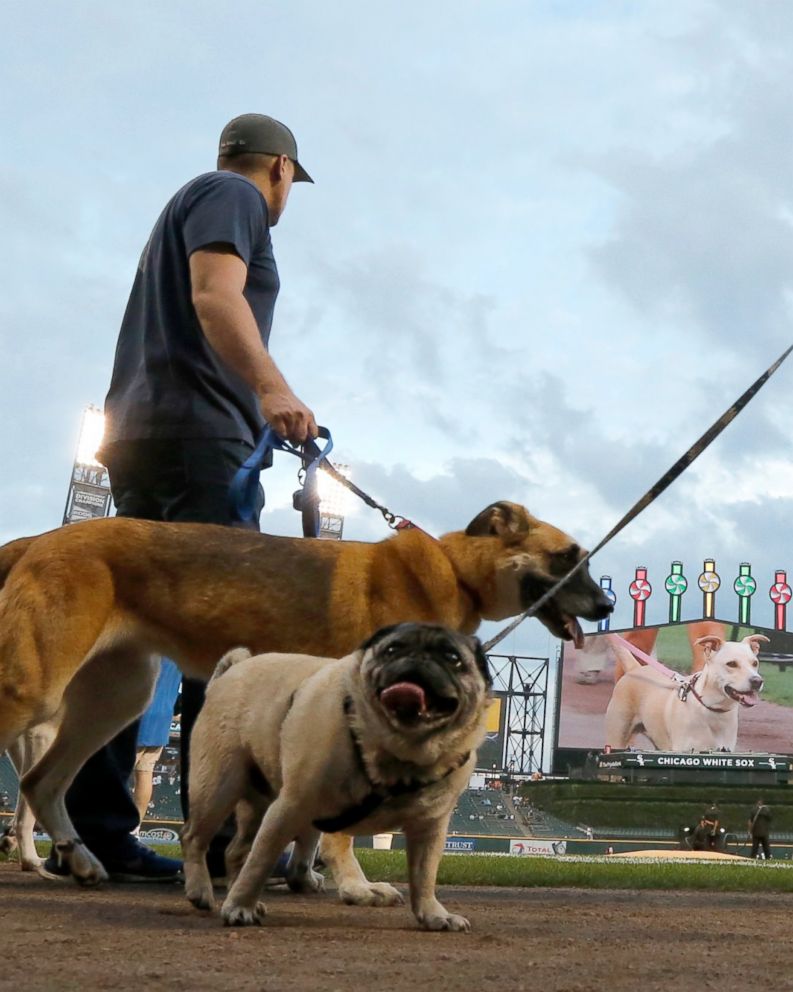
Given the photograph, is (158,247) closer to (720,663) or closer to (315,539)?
(315,539)

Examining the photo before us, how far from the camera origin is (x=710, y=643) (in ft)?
216

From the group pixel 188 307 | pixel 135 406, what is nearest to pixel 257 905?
pixel 135 406

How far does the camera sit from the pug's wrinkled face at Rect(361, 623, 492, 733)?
10.9 ft

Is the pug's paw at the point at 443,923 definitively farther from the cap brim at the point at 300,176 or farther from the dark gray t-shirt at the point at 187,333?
A: the cap brim at the point at 300,176

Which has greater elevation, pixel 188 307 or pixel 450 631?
pixel 188 307

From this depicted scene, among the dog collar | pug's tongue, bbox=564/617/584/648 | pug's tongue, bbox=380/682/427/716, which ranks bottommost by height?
pug's tongue, bbox=380/682/427/716

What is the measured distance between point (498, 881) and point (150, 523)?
3.16 m

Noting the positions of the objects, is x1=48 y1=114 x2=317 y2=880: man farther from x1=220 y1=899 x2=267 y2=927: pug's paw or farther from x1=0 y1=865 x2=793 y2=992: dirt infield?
x1=220 y1=899 x2=267 y2=927: pug's paw

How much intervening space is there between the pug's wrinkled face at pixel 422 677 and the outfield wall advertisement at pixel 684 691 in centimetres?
A: 6048

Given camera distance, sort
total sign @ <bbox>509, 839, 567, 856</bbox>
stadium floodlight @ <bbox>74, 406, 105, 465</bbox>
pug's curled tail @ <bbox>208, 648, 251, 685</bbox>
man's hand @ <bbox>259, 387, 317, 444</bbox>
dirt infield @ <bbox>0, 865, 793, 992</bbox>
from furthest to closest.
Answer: stadium floodlight @ <bbox>74, 406, 105, 465</bbox> → total sign @ <bbox>509, 839, 567, 856</bbox> → man's hand @ <bbox>259, 387, 317, 444</bbox> → pug's curled tail @ <bbox>208, 648, 251, 685</bbox> → dirt infield @ <bbox>0, 865, 793, 992</bbox>

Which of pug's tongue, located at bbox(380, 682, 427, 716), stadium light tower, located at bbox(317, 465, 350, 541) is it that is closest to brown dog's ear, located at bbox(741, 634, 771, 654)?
stadium light tower, located at bbox(317, 465, 350, 541)

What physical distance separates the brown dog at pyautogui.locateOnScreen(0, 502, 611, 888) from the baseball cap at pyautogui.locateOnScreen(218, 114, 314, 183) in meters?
1.96

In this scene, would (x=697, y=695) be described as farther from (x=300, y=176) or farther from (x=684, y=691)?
(x=300, y=176)

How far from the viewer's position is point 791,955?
129 inches
